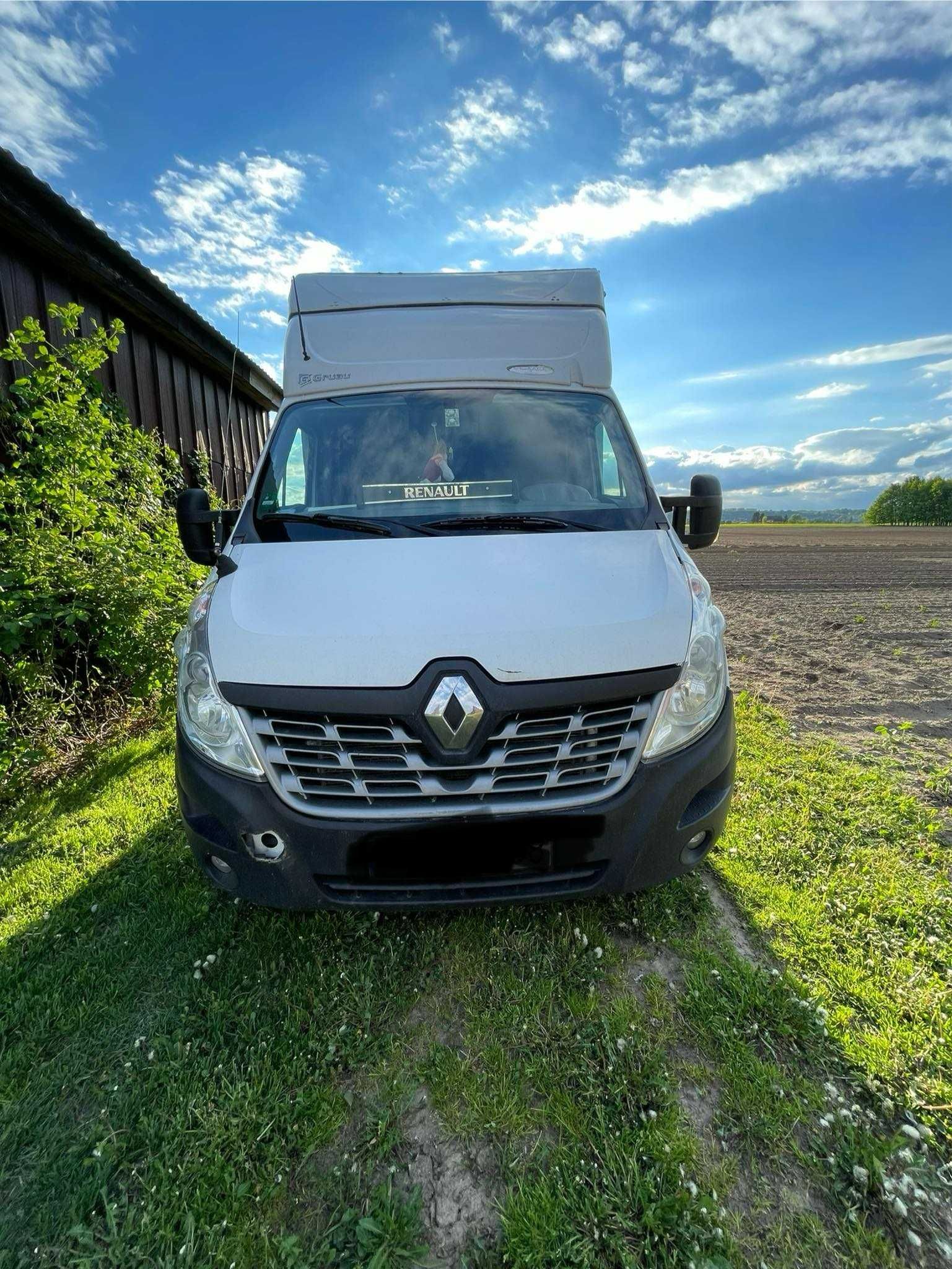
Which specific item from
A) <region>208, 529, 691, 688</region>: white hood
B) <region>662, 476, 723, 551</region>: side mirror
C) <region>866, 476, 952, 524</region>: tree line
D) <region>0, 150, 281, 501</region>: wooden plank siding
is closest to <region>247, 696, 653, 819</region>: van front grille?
<region>208, 529, 691, 688</region>: white hood

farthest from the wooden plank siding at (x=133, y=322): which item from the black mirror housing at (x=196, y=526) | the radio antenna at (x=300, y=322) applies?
the black mirror housing at (x=196, y=526)

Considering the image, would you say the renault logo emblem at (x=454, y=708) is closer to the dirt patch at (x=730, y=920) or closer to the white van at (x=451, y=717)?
the white van at (x=451, y=717)

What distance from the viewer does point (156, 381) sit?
691 cm

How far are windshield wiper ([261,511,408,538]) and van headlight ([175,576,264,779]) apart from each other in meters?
0.65

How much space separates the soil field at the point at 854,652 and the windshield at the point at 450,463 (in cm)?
292

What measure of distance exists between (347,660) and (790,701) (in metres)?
4.71

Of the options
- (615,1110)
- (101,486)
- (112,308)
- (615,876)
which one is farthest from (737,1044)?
(112,308)

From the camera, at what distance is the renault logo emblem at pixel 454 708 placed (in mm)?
1944

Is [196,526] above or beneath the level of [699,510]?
beneath

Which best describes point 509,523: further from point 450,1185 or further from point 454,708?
point 450,1185

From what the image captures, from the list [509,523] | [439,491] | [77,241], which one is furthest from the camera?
[77,241]

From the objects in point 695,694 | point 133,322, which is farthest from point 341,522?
point 133,322

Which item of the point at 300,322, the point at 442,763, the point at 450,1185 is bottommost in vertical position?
the point at 450,1185

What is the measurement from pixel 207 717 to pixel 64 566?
2584mm
